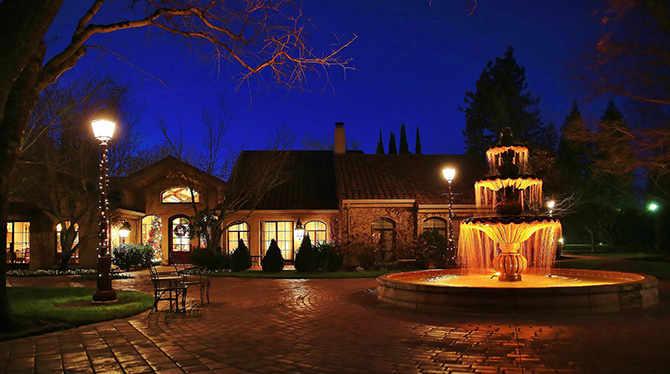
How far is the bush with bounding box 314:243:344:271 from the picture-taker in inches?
884

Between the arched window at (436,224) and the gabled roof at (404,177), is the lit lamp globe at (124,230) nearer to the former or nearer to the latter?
the gabled roof at (404,177)

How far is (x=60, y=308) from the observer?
10.9m

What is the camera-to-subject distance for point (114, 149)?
25.7 m

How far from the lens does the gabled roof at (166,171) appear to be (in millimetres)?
25906

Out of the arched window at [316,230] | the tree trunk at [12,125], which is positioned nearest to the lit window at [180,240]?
the arched window at [316,230]

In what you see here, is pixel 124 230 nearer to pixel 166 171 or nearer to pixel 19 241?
pixel 166 171

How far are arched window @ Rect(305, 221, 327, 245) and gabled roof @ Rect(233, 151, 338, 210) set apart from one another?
0.94 metres

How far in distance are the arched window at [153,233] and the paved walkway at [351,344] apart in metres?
19.2

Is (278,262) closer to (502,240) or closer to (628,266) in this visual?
(502,240)

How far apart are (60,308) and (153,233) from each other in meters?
18.3

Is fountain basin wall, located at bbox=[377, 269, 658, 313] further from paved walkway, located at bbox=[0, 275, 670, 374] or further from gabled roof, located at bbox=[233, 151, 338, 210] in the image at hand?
gabled roof, located at bbox=[233, 151, 338, 210]

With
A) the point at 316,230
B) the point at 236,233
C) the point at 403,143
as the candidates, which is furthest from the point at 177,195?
the point at 403,143

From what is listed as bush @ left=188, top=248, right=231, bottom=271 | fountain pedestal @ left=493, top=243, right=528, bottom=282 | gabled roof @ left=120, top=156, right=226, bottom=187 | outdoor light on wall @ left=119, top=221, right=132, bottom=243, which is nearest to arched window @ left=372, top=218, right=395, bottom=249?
bush @ left=188, top=248, right=231, bottom=271

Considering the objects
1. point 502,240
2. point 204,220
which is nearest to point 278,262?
point 204,220
